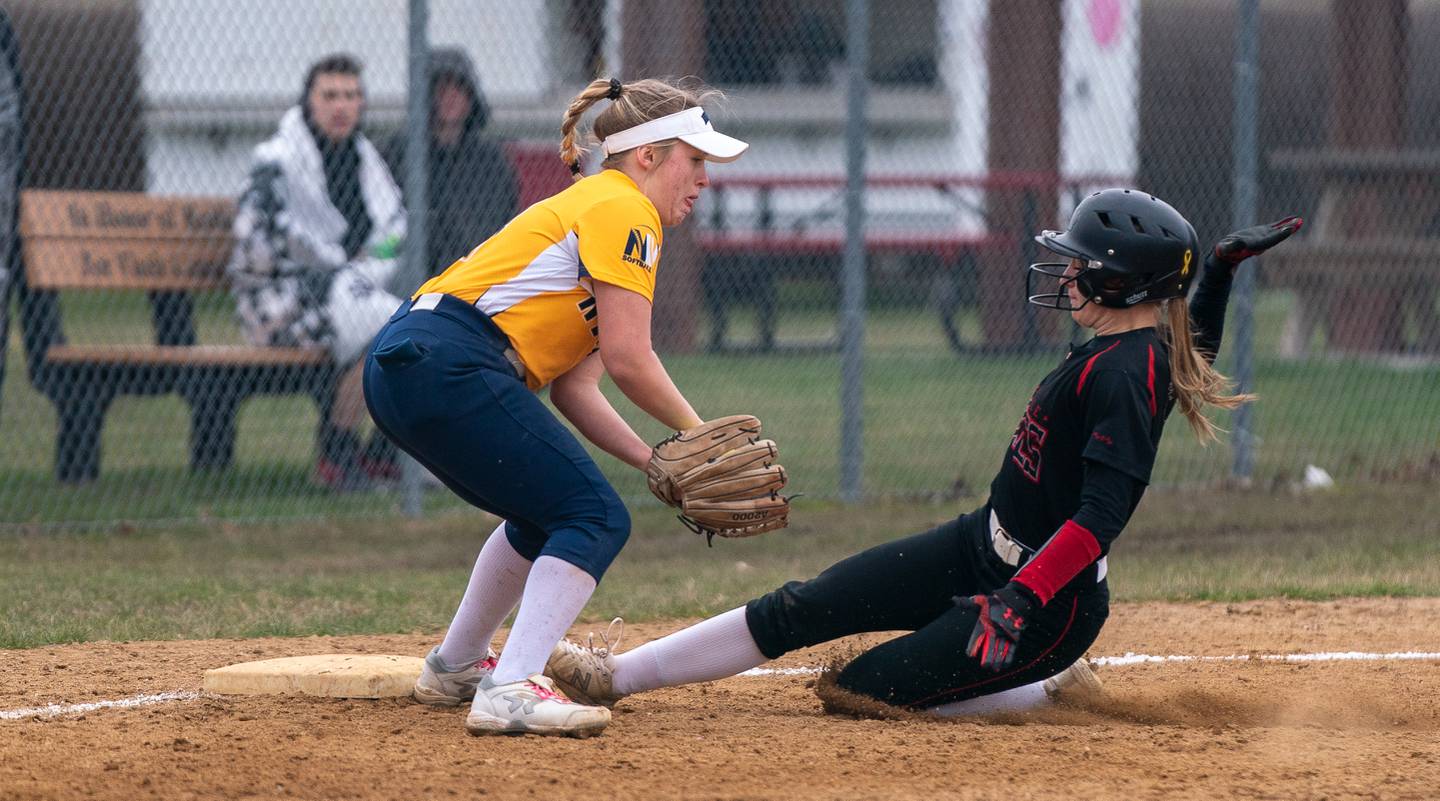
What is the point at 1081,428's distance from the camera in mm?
3891

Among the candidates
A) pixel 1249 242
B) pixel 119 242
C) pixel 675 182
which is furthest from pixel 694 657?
pixel 119 242

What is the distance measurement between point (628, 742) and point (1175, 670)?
6.06 ft

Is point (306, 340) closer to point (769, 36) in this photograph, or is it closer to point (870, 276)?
point (769, 36)

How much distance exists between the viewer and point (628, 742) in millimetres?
3834

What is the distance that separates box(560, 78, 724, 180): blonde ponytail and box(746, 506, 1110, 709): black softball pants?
1168mm

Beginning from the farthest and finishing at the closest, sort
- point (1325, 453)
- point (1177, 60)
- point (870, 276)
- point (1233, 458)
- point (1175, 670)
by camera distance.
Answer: point (870, 276)
point (1177, 60)
point (1325, 453)
point (1233, 458)
point (1175, 670)

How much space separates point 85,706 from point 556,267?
1703 mm

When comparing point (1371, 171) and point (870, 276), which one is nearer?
point (1371, 171)

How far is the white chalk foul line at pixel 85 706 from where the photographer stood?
4.14 metres

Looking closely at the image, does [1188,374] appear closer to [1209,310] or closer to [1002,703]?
[1209,310]

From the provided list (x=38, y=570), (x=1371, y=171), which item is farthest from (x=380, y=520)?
(x=1371, y=171)

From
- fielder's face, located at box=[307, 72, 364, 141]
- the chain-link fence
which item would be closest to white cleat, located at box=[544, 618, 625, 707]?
the chain-link fence

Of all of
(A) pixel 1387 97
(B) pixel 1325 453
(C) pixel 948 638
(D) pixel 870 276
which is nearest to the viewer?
(C) pixel 948 638

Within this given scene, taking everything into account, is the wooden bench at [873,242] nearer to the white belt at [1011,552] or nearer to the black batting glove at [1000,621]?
the white belt at [1011,552]
